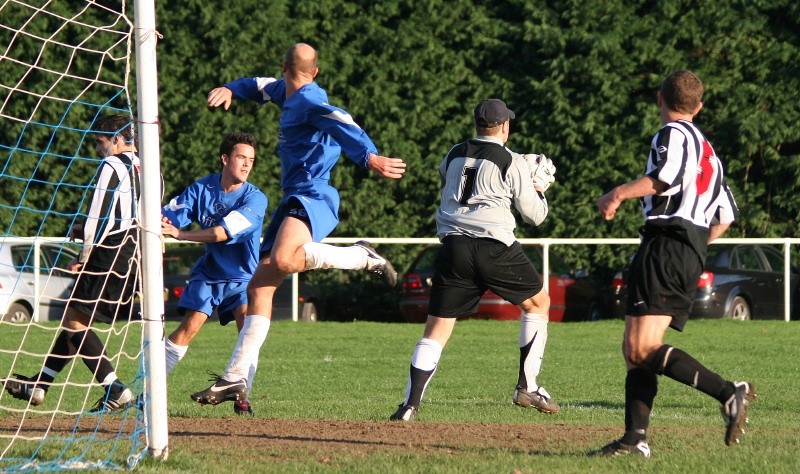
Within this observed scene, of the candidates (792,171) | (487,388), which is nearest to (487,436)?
(487,388)

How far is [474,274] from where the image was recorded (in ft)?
22.8

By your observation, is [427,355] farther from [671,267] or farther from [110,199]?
[110,199]

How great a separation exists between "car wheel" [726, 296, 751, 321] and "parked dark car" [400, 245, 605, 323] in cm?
248

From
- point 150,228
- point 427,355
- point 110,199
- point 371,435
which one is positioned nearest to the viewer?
point 150,228

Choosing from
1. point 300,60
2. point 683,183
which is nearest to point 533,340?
point 683,183

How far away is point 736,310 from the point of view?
747 inches

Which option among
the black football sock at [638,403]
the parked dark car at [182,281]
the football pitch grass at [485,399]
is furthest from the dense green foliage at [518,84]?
the black football sock at [638,403]

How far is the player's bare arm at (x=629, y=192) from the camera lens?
5430 millimetres

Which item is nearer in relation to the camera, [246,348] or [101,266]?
[246,348]

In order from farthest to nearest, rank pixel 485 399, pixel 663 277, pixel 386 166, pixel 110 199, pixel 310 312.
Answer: pixel 310 312 < pixel 485 399 < pixel 110 199 < pixel 386 166 < pixel 663 277

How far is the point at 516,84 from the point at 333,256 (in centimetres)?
1602

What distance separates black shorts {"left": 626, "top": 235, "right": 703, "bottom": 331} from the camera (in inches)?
219

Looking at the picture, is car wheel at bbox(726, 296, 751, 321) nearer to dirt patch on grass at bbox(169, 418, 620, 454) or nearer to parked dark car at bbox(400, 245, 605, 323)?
parked dark car at bbox(400, 245, 605, 323)

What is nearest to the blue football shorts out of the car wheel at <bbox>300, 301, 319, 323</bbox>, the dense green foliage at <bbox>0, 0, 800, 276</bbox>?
the car wheel at <bbox>300, 301, 319, 323</bbox>
